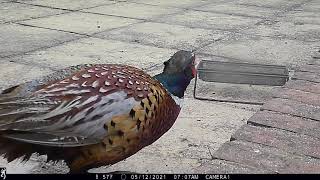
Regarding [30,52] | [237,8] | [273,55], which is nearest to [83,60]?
[30,52]

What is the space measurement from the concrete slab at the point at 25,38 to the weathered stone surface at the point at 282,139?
3555 millimetres

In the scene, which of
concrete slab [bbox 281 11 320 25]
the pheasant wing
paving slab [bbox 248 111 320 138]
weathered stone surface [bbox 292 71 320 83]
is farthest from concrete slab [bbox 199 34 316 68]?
the pheasant wing

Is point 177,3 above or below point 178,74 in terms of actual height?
below

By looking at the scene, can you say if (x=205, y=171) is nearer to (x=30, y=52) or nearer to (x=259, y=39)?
(x=30, y=52)

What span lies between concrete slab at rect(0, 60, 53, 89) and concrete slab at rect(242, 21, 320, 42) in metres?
3.58

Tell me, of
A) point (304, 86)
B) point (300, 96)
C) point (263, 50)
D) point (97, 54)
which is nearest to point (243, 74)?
point (304, 86)

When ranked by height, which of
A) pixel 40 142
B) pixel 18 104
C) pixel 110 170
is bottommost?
pixel 110 170

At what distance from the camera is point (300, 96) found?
13.6ft

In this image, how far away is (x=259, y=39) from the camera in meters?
7.39

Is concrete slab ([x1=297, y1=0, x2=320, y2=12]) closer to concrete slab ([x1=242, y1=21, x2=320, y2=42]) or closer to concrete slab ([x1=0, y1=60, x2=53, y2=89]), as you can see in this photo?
concrete slab ([x1=242, y1=21, x2=320, y2=42])

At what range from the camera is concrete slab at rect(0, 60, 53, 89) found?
5000 mm

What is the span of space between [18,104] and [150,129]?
66 centimetres

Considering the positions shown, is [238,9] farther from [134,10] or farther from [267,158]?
[267,158]

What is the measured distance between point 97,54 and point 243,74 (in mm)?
1861
